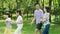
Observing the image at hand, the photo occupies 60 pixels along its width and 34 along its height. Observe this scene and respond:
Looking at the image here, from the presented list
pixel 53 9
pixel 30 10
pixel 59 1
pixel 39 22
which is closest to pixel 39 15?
pixel 39 22

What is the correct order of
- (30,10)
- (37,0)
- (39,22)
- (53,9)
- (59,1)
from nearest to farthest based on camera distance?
(39,22) → (59,1) → (37,0) → (53,9) → (30,10)

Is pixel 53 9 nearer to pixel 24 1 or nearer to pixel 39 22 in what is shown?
pixel 24 1

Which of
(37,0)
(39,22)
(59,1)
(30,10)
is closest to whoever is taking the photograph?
(39,22)

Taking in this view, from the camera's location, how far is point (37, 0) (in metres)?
26.5

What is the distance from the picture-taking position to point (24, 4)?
99.2 feet

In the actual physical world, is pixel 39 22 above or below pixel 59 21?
above

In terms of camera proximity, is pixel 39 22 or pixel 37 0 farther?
pixel 37 0

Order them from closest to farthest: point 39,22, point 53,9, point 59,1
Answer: point 39,22
point 59,1
point 53,9

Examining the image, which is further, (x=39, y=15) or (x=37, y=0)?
(x=37, y=0)

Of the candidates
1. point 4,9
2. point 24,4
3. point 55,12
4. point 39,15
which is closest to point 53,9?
point 55,12

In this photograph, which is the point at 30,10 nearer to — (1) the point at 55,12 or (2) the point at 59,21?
(1) the point at 55,12

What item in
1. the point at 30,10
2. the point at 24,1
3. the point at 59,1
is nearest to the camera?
the point at 59,1

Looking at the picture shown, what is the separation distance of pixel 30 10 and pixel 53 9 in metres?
5.40

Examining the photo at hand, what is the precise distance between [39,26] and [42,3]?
610 inches
